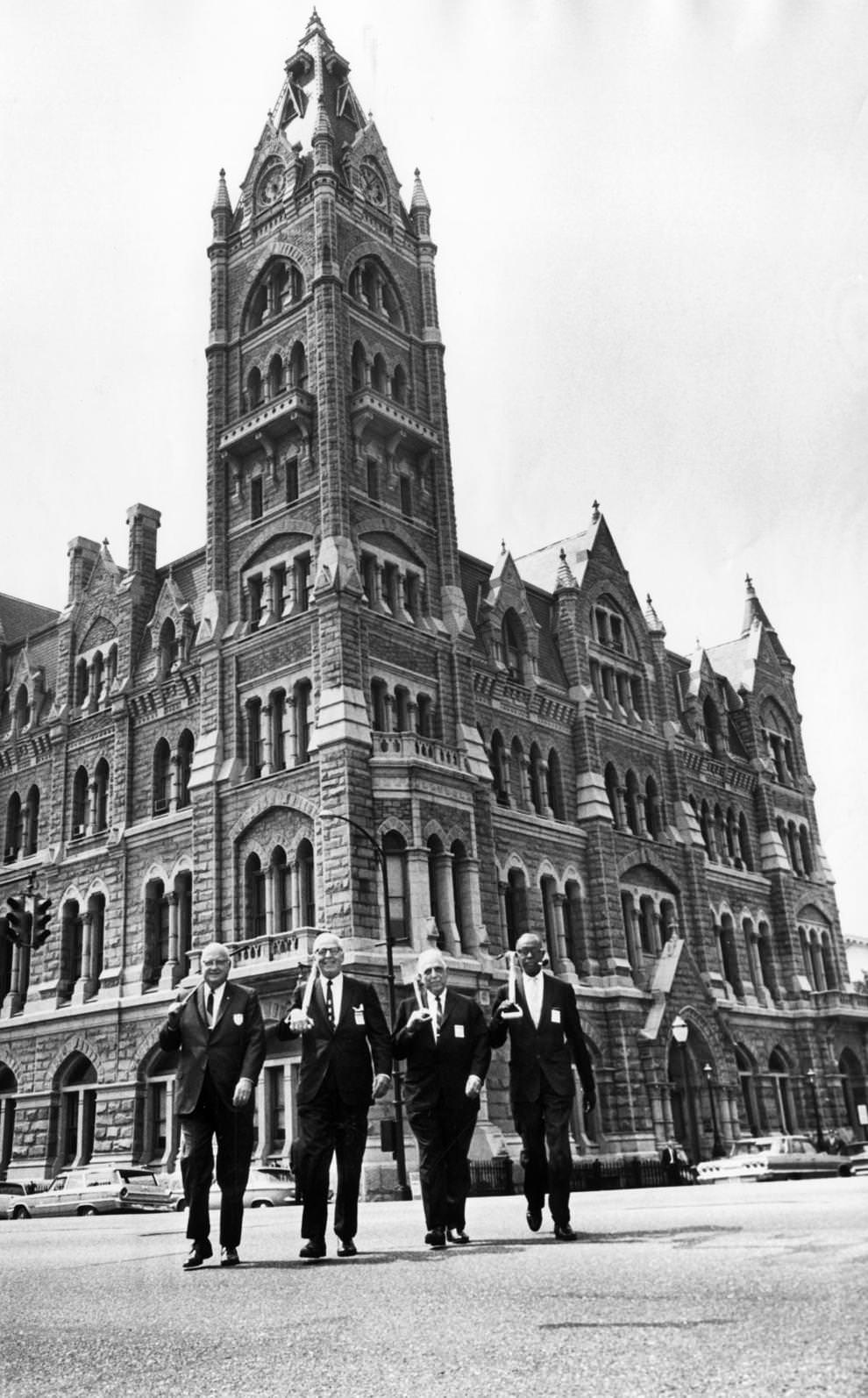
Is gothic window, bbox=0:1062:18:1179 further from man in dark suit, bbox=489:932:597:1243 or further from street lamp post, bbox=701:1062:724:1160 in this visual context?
man in dark suit, bbox=489:932:597:1243

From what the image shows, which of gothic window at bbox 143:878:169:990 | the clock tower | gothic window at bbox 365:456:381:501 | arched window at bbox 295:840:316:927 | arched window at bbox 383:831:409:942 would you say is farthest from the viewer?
gothic window at bbox 365:456:381:501

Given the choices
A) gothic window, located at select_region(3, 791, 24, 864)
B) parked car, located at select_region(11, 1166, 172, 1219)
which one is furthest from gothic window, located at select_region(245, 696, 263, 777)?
parked car, located at select_region(11, 1166, 172, 1219)

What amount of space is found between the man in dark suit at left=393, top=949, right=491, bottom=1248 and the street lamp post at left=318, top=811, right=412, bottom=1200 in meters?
13.4

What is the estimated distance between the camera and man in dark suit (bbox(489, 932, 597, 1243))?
28.8ft

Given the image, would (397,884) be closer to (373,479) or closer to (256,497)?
(373,479)

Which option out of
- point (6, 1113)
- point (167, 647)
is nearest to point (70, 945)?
point (6, 1113)

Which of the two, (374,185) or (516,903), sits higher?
(374,185)

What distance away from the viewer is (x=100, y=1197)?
2422cm

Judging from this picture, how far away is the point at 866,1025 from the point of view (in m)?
45.4

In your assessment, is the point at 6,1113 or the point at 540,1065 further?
the point at 6,1113

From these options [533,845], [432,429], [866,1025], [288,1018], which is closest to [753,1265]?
[288,1018]

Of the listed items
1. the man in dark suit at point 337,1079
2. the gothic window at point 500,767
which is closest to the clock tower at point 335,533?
the gothic window at point 500,767

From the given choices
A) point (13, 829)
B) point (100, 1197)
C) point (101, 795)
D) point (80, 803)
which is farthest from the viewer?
point (13, 829)

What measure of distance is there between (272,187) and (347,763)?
21059 millimetres
